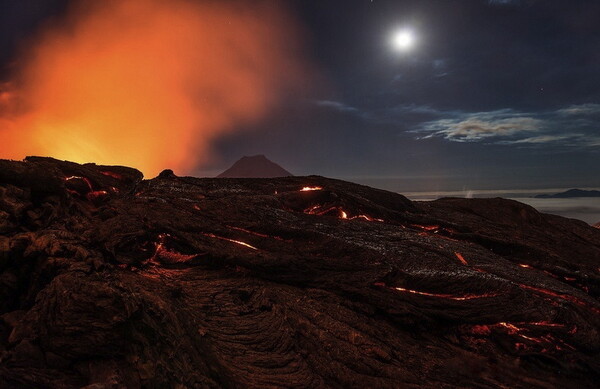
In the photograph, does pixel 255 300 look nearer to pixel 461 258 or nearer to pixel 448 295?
pixel 448 295

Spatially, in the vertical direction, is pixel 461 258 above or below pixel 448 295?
above

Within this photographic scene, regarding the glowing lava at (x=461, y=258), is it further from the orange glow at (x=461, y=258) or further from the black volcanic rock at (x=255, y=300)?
the black volcanic rock at (x=255, y=300)

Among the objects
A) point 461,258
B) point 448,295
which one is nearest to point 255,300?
point 448,295

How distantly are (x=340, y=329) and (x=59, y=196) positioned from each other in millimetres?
14474

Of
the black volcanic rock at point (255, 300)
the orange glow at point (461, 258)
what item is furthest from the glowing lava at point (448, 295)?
the orange glow at point (461, 258)

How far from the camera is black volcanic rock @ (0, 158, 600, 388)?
Answer: 784 centimetres

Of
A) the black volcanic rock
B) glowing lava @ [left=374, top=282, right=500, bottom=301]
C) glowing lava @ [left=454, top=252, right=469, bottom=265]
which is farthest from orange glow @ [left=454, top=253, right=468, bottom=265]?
glowing lava @ [left=374, top=282, right=500, bottom=301]

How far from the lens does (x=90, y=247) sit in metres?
13.3

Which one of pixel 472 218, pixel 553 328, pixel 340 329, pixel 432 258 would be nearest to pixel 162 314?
pixel 340 329

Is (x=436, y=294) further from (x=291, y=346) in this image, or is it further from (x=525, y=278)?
(x=291, y=346)

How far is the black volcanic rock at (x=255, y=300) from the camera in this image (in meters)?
7.84

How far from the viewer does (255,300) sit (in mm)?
13000

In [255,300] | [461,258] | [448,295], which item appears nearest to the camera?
[255,300]

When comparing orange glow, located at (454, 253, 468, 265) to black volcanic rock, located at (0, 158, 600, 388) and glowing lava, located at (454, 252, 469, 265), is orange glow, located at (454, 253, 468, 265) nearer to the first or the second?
glowing lava, located at (454, 252, 469, 265)
